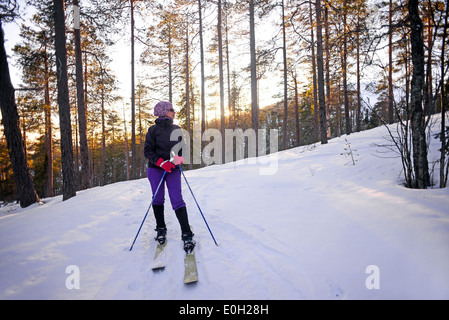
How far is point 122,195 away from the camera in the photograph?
18.4ft

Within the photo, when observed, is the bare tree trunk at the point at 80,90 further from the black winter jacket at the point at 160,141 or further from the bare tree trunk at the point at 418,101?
the bare tree trunk at the point at 418,101

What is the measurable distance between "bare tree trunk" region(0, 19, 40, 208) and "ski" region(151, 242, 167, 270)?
7563 millimetres

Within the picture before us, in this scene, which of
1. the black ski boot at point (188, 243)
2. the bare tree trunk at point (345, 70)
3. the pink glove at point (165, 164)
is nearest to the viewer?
the black ski boot at point (188, 243)

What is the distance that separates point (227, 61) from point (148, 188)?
16710 mm

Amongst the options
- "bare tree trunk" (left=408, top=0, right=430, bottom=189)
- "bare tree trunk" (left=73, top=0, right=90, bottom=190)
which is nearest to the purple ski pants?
"bare tree trunk" (left=408, top=0, right=430, bottom=189)

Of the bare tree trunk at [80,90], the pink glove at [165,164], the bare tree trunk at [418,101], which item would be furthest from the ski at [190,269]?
the bare tree trunk at [80,90]

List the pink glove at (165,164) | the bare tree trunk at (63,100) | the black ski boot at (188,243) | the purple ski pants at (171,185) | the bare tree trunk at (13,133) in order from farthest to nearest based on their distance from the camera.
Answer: the bare tree trunk at (13,133) < the bare tree trunk at (63,100) < the purple ski pants at (171,185) < the pink glove at (165,164) < the black ski boot at (188,243)

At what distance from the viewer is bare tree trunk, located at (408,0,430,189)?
3748 millimetres

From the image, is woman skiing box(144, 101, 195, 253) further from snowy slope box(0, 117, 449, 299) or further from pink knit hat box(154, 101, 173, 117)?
snowy slope box(0, 117, 449, 299)

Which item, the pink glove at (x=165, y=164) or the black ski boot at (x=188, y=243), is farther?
the pink glove at (x=165, y=164)

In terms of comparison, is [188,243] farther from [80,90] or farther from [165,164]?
[80,90]

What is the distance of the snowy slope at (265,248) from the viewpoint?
6.47 feet

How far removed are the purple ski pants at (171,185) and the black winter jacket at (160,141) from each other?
0.15 meters
